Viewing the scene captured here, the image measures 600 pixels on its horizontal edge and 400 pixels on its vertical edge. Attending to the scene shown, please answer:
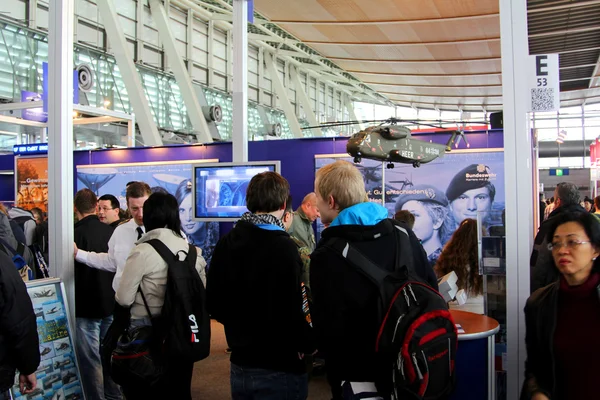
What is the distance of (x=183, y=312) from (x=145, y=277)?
0.25 meters

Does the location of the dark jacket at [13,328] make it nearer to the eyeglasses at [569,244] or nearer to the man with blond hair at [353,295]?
the man with blond hair at [353,295]

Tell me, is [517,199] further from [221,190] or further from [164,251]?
[221,190]

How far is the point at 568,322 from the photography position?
1752 mm

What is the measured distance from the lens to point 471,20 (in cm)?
981

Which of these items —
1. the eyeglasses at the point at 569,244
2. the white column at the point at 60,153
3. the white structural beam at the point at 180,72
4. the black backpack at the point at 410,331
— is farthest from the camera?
the white structural beam at the point at 180,72

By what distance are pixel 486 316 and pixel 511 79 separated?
140 centimetres

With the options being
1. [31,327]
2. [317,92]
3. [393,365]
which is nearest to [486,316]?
[393,365]

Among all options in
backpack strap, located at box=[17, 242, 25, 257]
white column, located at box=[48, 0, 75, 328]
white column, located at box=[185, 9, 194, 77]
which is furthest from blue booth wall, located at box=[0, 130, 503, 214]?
white column, located at box=[185, 9, 194, 77]

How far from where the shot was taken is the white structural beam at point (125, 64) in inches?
467

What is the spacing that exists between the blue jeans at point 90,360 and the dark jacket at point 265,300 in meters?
1.77

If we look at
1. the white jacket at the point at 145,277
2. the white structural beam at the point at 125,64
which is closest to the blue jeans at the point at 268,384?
the white jacket at the point at 145,277

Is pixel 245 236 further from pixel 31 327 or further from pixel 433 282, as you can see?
pixel 31 327

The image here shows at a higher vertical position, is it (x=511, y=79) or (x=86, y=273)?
(x=511, y=79)

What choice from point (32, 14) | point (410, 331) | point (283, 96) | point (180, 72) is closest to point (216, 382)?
point (410, 331)
